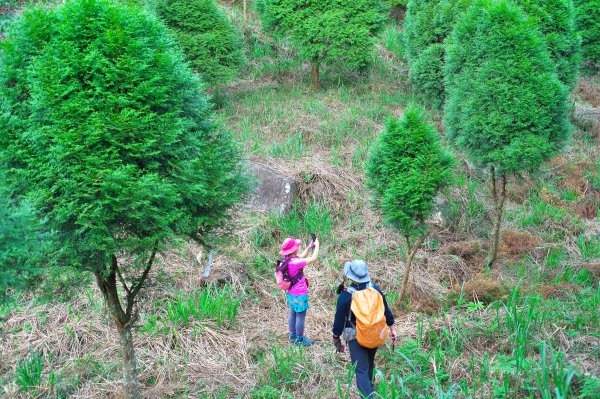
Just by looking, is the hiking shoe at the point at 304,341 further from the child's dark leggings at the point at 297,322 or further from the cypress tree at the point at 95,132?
the cypress tree at the point at 95,132

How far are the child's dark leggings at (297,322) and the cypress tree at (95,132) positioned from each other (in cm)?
222

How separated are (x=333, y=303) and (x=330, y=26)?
22.8 feet

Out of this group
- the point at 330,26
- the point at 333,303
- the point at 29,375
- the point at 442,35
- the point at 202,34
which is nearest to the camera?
the point at 29,375

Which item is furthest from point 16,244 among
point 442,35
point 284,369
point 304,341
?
point 442,35

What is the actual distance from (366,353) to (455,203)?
456 cm

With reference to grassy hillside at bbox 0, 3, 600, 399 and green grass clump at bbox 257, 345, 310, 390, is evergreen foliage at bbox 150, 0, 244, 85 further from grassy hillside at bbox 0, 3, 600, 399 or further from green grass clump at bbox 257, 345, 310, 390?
green grass clump at bbox 257, 345, 310, 390

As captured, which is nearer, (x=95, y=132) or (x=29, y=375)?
(x=95, y=132)

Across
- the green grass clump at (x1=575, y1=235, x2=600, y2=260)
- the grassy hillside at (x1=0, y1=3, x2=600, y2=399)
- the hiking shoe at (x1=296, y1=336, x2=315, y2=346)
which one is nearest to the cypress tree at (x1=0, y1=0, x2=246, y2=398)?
the grassy hillside at (x1=0, y1=3, x2=600, y2=399)

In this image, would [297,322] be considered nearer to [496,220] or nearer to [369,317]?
[369,317]

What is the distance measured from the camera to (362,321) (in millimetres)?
4164

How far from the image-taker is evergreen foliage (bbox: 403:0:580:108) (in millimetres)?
9492

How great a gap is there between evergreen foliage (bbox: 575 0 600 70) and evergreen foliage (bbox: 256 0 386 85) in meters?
4.40

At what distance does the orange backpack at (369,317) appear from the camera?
13.7 ft

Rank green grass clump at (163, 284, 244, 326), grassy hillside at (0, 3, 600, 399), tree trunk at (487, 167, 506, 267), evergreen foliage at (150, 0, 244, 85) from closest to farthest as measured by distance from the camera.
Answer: grassy hillside at (0, 3, 600, 399) < green grass clump at (163, 284, 244, 326) < tree trunk at (487, 167, 506, 267) < evergreen foliage at (150, 0, 244, 85)
